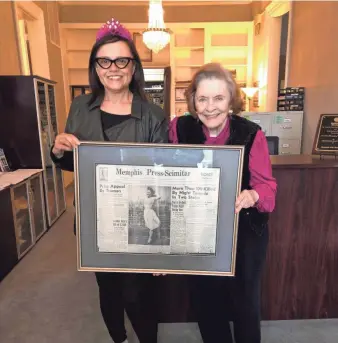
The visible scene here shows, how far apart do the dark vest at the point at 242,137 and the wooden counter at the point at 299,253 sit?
50cm

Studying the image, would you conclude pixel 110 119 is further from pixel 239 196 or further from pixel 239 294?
pixel 239 294

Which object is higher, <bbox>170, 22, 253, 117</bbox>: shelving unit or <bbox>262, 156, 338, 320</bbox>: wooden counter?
<bbox>170, 22, 253, 117</bbox>: shelving unit

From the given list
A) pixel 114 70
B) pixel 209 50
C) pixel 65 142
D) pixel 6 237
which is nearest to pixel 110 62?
pixel 114 70

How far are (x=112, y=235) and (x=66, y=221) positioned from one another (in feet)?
9.22

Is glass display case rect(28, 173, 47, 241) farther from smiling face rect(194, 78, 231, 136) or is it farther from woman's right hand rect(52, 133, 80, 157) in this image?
smiling face rect(194, 78, 231, 136)

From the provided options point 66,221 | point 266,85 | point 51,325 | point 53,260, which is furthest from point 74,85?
point 51,325

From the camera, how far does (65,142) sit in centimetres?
101

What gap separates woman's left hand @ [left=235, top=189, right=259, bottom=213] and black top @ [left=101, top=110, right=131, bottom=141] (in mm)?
510

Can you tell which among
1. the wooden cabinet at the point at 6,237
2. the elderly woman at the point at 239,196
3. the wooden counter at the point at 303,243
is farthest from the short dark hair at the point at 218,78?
the wooden cabinet at the point at 6,237

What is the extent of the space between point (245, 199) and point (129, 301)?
2.29 feet

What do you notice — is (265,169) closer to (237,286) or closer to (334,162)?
(237,286)

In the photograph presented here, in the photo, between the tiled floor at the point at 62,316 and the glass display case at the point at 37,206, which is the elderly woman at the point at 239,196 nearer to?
the tiled floor at the point at 62,316

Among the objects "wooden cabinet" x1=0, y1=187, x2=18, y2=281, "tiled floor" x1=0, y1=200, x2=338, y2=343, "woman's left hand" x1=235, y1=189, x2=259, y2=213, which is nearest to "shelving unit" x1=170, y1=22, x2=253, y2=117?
"wooden cabinet" x1=0, y1=187, x2=18, y2=281

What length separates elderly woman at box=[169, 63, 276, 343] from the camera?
1.03m
